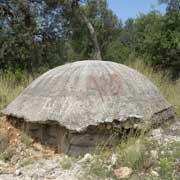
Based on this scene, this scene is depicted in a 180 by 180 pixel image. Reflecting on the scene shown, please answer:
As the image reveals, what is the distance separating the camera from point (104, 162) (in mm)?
4488

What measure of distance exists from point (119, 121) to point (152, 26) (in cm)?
1026

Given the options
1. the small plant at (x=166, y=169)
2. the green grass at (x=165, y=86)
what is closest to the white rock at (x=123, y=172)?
the small plant at (x=166, y=169)

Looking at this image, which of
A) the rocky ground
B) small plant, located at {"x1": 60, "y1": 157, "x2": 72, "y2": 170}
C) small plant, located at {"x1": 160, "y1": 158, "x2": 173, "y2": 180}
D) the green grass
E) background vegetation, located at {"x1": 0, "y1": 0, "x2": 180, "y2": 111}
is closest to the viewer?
small plant, located at {"x1": 160, "y1": 158, "x2": 173, "y2": 180}

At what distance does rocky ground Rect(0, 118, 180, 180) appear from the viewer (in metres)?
4.16

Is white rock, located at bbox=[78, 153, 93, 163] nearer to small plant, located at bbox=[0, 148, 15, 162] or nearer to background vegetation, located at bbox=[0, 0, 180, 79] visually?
small plant, located at bbox=[0, 148, 15, 162]

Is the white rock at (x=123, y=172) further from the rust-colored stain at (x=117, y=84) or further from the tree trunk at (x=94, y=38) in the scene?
the tree trunk at (x=94, y=38)

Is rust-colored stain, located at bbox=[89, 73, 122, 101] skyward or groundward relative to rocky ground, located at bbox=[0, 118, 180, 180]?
skyward

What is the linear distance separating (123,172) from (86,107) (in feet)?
4.08

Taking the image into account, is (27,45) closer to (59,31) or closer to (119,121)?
(59,31)

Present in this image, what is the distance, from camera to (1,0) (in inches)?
546

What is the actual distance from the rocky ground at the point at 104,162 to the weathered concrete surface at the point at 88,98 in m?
0.41

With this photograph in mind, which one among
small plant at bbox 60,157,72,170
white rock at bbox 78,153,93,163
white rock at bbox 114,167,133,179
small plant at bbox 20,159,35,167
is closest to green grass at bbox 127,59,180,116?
white rock at bbox 78,153,93,163

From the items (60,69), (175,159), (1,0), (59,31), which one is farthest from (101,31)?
(175,159)

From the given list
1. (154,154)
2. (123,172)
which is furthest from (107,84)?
(123,172)
